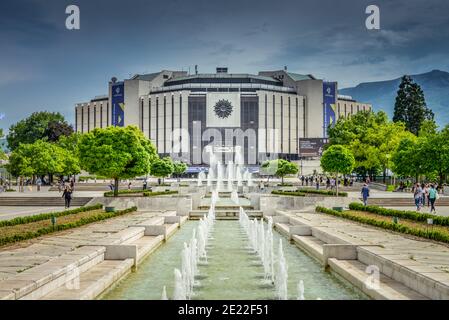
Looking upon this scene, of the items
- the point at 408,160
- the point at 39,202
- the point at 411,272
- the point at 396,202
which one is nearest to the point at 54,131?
the point at 39,202

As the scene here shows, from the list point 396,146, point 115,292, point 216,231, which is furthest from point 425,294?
point 396,146

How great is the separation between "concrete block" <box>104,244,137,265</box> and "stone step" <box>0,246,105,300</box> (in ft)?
0.87

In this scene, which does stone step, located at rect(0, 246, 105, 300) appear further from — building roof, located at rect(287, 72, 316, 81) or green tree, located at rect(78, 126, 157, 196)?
building roof, located at rect(287, 72, 316, 81)

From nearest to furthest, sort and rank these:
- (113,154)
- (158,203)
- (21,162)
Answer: (158,203), (113,154), (21,162)

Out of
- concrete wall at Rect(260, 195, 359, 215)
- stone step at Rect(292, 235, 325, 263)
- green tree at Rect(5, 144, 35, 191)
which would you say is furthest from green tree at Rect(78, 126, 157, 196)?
green tree at Rect(5, 144, 35, 191)

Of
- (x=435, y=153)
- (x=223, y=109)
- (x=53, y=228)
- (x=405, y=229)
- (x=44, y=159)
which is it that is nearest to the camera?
(x=405, y=229)

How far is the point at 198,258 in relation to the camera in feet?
45.0

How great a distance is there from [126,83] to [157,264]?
10846 centimetres

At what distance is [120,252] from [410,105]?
73.9 m

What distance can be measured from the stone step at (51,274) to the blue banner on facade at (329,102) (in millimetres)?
108890

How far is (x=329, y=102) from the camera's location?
11719 centimetres

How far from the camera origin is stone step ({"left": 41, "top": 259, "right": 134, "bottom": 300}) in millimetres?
8180

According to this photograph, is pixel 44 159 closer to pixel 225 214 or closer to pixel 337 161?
pixel 337 161
